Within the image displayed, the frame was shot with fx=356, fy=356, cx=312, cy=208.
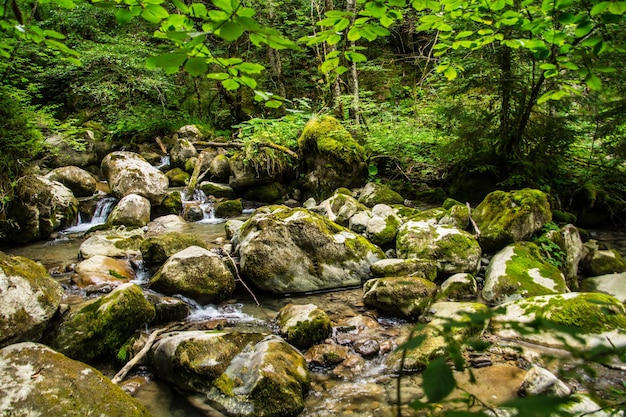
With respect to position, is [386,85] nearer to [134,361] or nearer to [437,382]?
[134,361]

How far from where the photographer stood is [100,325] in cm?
371

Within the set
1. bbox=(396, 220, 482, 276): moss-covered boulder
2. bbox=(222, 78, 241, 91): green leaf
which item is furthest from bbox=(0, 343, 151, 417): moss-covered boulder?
bbox=(396, 220, 482, 276): moss-covered boulder

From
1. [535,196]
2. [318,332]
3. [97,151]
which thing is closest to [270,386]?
[318,332]

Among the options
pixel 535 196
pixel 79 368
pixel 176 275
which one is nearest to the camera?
pixel 79 368

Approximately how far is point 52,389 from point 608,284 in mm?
6363

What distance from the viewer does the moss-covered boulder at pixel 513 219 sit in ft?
18.2

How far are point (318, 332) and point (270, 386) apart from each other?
3.69 feet

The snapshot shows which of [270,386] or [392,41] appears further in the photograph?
[392,41]

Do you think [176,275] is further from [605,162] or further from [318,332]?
[605,162]

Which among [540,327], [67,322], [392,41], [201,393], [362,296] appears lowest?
[362,296]

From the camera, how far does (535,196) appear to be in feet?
19.0

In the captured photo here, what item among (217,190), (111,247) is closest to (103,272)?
(111,247)

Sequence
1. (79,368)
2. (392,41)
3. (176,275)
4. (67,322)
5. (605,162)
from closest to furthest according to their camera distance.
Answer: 1. (79,368)
2. (67,322)
3. (176,275)
4. (605,162)
5. (392,41)

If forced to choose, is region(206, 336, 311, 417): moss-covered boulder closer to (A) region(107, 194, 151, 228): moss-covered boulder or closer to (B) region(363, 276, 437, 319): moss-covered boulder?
(B) region(363, 276, 437, 319): moss-covered boulder
